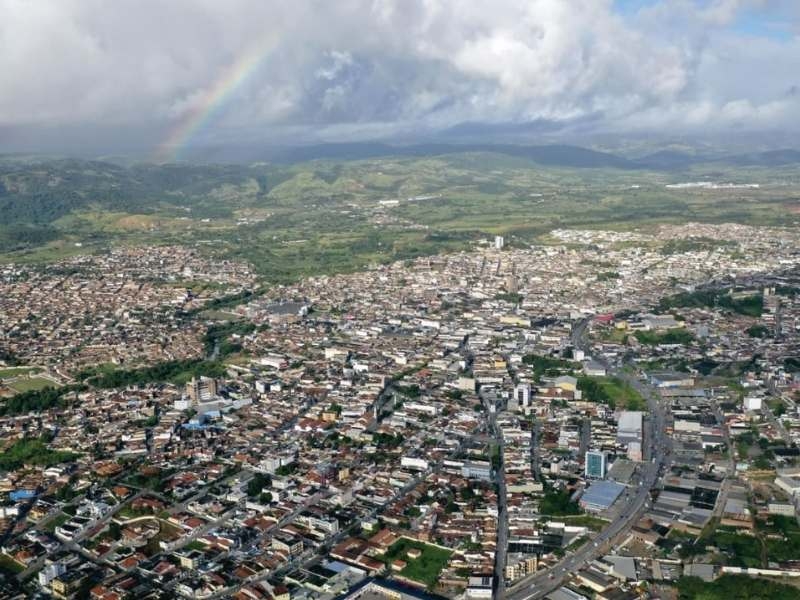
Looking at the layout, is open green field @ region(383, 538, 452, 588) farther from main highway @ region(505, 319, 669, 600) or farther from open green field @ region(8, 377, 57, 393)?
open green field @ region(8, 377, 57, 393)

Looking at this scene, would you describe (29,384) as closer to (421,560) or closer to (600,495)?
(421,560)

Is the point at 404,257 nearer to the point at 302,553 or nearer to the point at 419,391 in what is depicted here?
the point at 419,391

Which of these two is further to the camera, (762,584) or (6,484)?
(6,484)

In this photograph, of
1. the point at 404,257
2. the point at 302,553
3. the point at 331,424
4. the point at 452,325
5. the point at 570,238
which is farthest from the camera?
the point at 570,238

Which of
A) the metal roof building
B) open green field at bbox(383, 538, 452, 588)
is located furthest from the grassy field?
the metal roof building

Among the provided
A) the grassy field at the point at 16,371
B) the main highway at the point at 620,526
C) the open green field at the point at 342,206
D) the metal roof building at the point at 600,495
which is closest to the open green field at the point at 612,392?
the main highway at the point at 620,526

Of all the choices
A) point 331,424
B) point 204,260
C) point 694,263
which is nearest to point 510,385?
point 331,424
